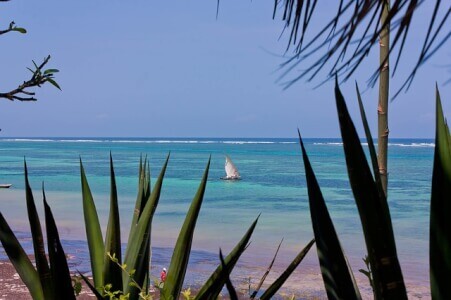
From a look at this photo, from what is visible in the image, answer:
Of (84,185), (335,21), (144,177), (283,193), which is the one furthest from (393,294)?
(283,193)

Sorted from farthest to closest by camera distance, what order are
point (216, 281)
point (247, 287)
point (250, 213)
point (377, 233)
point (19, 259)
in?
1. point (250, 213)
2. point (247, 287)
3. point (216, 281)
4. point (19, 259)
5. point (377, 233)

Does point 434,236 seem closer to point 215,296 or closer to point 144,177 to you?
point 215,296

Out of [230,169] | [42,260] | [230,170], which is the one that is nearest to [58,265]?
[42,260]

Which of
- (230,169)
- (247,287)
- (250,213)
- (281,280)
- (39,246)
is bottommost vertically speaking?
(250,213)

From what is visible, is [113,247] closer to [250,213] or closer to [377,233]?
[377,233]

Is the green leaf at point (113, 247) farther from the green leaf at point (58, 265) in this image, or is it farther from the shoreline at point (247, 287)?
the shoreline at point (247, 287)

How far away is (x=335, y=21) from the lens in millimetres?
751

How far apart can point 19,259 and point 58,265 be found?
0.49 ft

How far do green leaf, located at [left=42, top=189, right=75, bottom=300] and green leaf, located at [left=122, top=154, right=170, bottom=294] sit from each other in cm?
42

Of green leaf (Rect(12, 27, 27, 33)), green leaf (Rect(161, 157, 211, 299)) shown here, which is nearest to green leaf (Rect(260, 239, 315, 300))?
green leaf (Rect(161, 157, 211, 299))

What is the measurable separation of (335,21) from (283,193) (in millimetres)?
28151

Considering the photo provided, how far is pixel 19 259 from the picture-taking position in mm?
1382

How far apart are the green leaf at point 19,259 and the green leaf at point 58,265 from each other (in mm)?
77

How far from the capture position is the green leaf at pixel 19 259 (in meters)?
1.32
